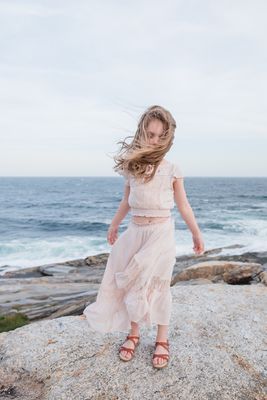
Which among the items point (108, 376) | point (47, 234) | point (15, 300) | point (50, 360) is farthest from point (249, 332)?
point (47, 234)

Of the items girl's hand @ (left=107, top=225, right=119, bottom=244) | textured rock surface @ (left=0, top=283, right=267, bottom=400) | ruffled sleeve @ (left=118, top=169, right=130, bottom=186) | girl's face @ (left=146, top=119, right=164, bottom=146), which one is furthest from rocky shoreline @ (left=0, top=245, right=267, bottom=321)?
girl's face @ (left=146, top=119, right=164, bottom=146)

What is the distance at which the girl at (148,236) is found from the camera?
368 cm

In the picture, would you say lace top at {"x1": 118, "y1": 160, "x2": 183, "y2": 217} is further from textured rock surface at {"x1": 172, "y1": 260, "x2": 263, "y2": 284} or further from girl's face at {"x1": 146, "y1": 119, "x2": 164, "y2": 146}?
textured rock surface at {"x1": 172, "y1": 260, "x2": 263, "y2": 284}

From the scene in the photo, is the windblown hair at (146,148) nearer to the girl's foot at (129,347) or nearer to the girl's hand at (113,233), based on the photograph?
the girl's hand at (113,233)

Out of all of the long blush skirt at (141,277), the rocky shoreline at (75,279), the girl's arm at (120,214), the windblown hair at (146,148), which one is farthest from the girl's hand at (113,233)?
the rocky shoreline at (75,279)

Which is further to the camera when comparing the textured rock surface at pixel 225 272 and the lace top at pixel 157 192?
the textured rock surface at pixel 225 272

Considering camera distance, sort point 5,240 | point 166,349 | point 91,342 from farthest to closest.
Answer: point 5,240 < point 91,342 < point 166,349

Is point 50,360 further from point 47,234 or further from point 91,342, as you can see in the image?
point 47,234

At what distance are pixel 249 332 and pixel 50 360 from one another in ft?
7.36

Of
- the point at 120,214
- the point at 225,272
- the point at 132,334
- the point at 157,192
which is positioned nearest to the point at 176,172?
the point at 157,192

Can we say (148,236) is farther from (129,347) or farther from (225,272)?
(225,272)

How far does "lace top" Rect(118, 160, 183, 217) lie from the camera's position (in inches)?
145

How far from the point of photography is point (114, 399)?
3.41 m

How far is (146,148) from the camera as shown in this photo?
362 centimetres
